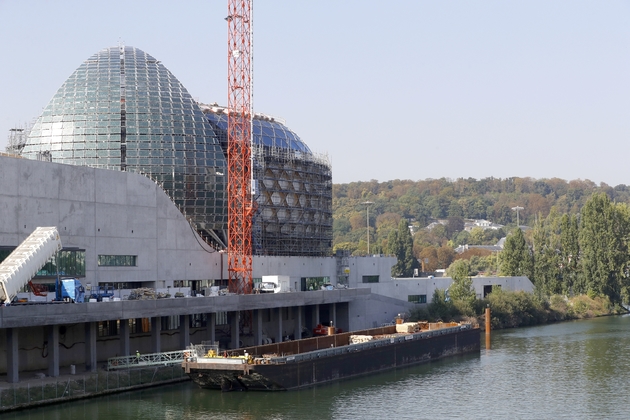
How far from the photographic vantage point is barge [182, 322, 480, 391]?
2598 inches

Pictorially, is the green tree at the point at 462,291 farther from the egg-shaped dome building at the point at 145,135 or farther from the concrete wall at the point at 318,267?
the egg-shaped dome building at the point at 145,135

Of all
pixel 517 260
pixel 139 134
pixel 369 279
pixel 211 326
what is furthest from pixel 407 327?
pixel 517 260

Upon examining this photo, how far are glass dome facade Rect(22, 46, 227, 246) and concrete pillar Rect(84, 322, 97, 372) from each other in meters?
34.2

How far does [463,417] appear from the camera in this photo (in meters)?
57.0

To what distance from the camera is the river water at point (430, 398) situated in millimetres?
58688

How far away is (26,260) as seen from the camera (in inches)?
2692

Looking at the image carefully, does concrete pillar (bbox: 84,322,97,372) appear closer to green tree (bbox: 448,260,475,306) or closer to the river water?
the river water

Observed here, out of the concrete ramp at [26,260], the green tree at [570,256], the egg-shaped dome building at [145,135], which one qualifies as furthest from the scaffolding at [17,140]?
the green tree at [570,256]

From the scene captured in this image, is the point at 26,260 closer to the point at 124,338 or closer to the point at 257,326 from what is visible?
the point at 124,338

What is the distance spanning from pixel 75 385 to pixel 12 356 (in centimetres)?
460

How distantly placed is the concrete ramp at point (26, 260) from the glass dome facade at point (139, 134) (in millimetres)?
31673

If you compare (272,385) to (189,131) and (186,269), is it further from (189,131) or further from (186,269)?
(189,131)

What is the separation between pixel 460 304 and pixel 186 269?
Answer: 40913mm

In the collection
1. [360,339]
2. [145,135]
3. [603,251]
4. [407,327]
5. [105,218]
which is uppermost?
[145,135]
